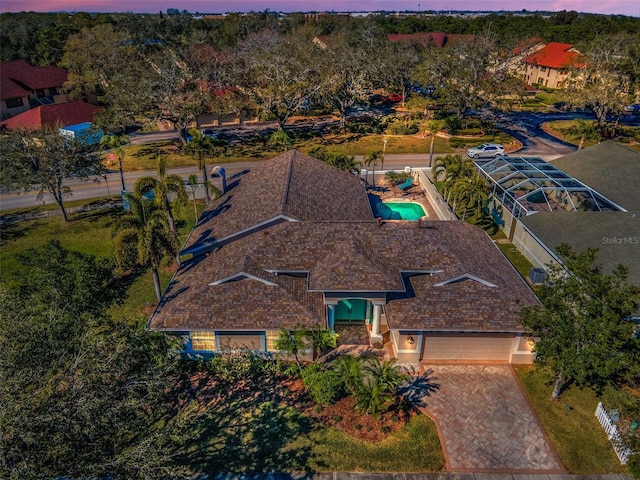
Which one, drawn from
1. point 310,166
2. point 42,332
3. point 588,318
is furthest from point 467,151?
point 42,332

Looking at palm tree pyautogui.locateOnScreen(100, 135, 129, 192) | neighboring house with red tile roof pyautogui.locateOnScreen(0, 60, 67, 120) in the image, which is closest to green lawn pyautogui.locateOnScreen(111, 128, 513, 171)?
palm tree pyautogui.locateOnScreen(100, 135, 129, 192)

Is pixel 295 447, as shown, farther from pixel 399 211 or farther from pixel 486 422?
pixel 399 211

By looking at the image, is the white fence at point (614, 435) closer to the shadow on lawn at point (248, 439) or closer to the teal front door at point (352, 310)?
the teal front door at point (352, 310)

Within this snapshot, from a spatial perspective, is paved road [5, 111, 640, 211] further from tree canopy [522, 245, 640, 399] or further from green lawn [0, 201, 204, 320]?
tree canopy [522, 245, 640, 399]

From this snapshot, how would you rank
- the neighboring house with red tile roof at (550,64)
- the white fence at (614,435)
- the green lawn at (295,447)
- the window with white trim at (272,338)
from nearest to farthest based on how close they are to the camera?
the white fence at (614,435), the green lawn at (295,447), the window with white trim at (272,338), the neighboring house with red tile roof at (550,64)

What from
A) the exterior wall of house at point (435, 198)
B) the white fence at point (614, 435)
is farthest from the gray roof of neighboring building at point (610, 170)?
the white fence at point (614, 435)

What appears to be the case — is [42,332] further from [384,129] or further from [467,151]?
[384,129]
